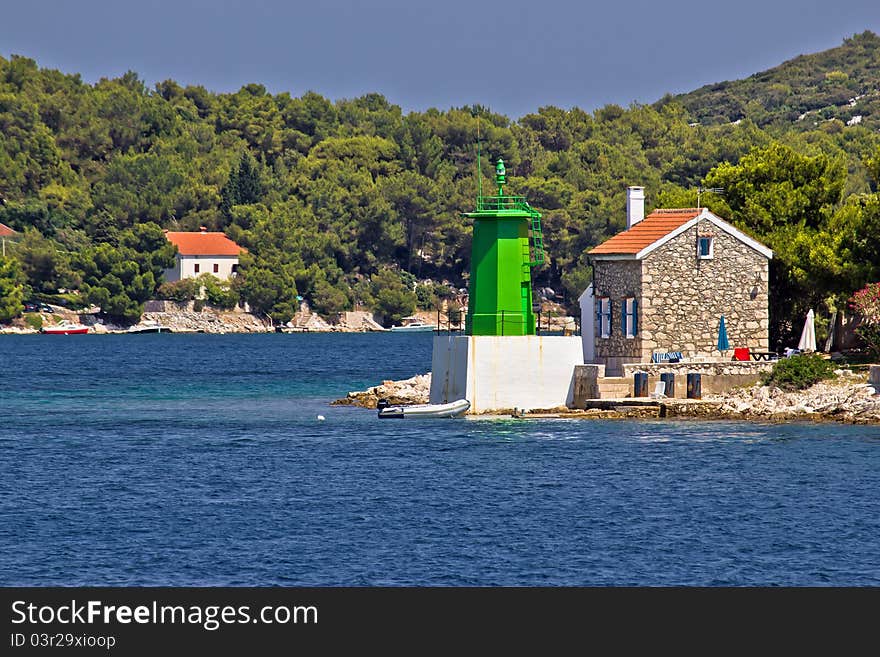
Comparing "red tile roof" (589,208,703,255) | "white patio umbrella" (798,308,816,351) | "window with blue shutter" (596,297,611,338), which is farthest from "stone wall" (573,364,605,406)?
"white patio umbrella" (798,308,816,351)

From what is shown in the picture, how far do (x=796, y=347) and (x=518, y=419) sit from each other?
12.0 m

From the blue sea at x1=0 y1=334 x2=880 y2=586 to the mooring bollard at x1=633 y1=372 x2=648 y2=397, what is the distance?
1.28 m

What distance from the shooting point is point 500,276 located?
48344mm

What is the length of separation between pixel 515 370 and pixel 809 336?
1008 centimetres

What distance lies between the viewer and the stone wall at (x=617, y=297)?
4803 centimetres

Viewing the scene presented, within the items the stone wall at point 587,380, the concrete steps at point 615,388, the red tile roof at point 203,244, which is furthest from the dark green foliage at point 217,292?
the concrete steps at point 615,388

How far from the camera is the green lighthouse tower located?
4822cm

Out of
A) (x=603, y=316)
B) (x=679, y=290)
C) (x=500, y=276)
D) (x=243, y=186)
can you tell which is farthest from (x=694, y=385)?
(x=243, y=186)

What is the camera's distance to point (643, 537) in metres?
30.5

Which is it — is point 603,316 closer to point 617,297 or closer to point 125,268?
point 617,297

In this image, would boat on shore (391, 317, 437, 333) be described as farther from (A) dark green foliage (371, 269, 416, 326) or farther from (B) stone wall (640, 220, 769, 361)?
(B) stone wall (640, 220, 769, 361)
